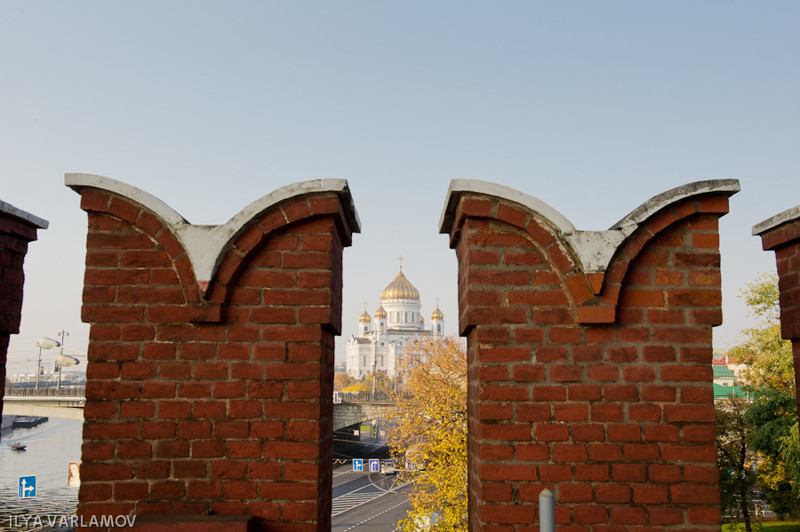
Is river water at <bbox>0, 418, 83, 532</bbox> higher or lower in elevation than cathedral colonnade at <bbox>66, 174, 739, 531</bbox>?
lower

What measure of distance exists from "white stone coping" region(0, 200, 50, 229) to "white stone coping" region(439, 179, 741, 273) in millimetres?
2403

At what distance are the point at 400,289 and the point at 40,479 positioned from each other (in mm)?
72649

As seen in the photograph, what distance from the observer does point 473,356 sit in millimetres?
2770

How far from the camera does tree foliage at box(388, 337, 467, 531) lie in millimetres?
14172

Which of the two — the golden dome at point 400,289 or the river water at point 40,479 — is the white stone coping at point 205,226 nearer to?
the river water at point 40,479

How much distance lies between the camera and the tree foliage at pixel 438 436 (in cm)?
1417

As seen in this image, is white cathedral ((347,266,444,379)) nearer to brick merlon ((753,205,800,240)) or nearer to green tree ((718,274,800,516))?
green tree ((718,274,800,516))

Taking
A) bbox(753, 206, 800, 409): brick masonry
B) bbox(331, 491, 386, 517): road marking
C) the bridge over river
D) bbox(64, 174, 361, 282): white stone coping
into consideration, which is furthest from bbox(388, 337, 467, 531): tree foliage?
the bridge over river

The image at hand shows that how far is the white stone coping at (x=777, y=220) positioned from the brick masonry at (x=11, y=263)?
157 inches

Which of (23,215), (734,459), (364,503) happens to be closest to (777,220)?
(23,215)

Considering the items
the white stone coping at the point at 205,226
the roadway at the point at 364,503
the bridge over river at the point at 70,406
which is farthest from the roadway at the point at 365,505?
the white stone coping at the point at 205,226

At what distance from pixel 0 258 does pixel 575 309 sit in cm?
294

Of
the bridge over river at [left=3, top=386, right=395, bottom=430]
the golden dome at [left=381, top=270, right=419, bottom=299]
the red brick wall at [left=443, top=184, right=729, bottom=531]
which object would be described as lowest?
the bridge over river at [left=3, top=386, right=395, bottom=430]

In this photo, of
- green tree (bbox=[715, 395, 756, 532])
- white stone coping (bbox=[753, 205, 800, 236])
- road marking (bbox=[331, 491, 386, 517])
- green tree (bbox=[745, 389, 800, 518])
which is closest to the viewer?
white stone coping (bbox=[753, 205, 800, 236])
